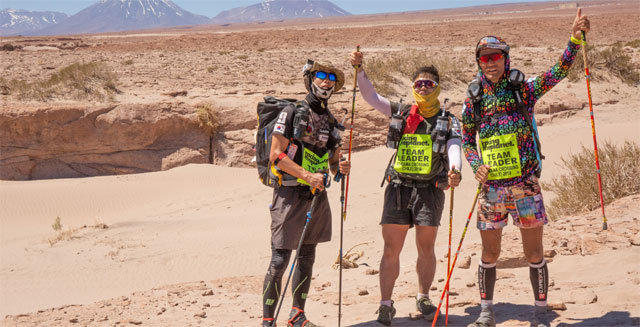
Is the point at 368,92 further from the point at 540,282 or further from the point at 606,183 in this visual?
the point at 606,183

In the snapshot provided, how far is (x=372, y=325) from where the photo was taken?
4664 millimetres

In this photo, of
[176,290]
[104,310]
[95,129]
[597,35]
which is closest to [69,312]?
[104,310]

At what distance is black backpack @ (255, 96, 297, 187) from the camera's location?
175 inches

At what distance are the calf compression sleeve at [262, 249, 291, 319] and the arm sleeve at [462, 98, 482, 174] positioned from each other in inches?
57.7

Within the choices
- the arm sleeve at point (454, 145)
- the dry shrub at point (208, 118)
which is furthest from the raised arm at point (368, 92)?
the dry shrub at point (208, 118)

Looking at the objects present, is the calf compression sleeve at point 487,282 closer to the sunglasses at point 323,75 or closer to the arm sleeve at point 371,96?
the arm sleeve at point 371,96

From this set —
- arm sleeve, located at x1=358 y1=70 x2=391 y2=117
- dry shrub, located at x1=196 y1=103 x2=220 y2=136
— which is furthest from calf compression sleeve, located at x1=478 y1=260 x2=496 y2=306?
dry shrub, located at x1=196 y1=103 x2=220 y2=136

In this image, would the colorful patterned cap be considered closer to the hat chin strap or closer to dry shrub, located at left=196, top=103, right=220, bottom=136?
the hat chin strap

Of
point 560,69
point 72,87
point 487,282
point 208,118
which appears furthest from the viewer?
point 72,87

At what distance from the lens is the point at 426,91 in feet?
14.4

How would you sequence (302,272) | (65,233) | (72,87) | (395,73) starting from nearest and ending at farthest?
1. (302,272)
2. (65,233)
3. (72,87)
4. (395,73)

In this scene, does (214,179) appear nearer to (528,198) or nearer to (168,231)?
(168,231)

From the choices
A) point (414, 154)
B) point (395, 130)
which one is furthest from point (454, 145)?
point (395, 130)

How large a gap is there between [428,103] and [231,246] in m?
5.48
